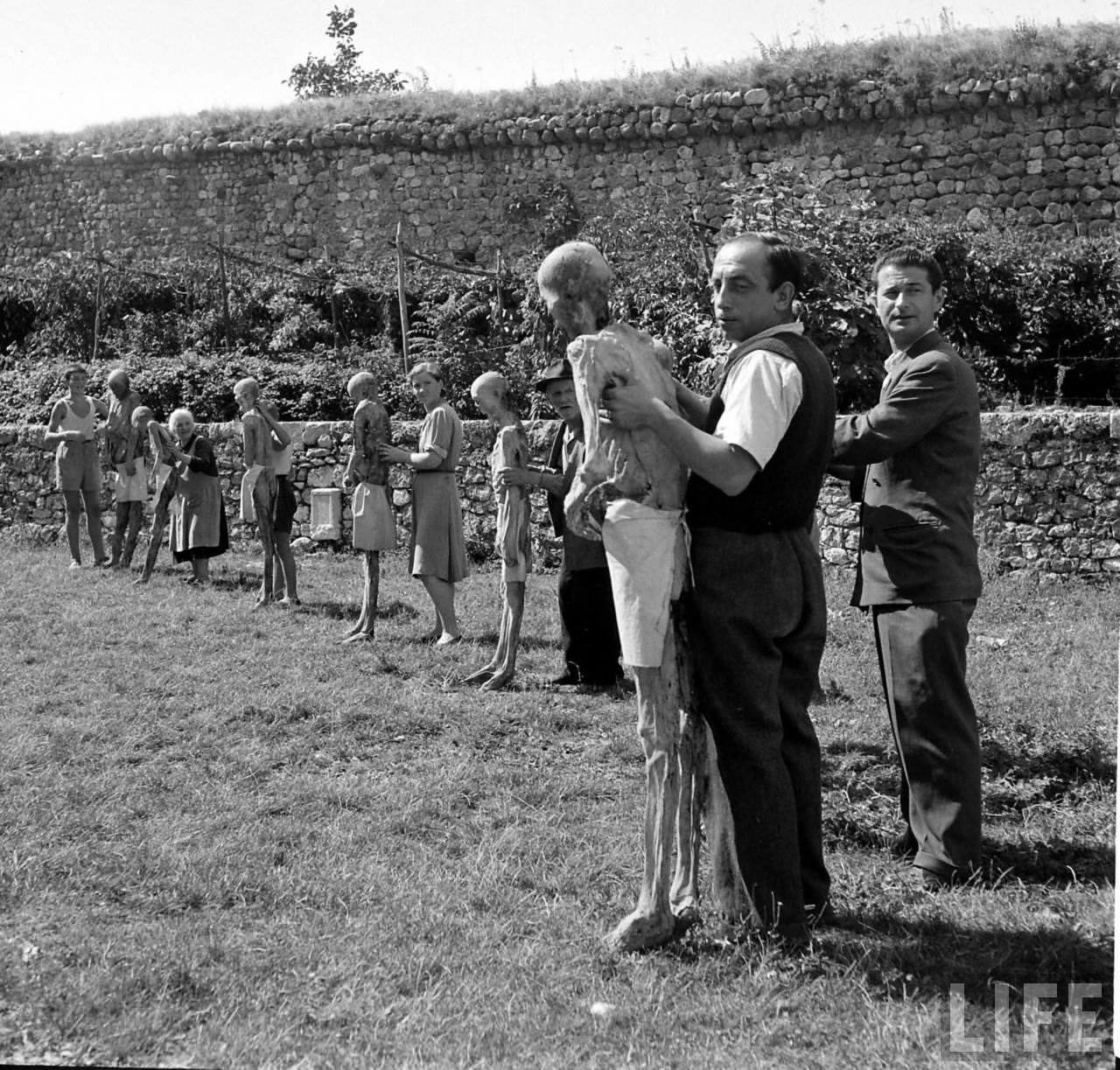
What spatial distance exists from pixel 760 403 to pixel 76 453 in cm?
979

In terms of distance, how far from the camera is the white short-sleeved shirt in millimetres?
3186

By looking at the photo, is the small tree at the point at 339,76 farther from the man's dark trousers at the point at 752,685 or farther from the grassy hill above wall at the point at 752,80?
the man's dark trousers at the point at 752,685

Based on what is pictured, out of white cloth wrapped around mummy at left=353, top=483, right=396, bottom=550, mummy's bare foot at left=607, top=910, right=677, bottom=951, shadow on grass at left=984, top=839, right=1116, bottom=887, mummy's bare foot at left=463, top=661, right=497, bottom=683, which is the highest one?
white cloth wrapped around mummy at left=353, top=483, right=396, bottom=550

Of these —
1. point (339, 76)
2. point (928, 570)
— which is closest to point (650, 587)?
point (928, 570)

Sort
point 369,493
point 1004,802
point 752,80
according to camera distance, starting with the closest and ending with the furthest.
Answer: point 1004,802 < point 369,493 < point 752,80

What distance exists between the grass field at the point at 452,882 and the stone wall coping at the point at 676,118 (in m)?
14.1

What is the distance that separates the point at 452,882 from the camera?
13.1ft

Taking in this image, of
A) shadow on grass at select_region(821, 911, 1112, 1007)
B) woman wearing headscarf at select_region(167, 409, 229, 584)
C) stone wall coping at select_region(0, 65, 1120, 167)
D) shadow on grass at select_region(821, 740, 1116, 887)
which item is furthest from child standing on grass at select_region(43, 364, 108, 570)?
stone wall coping at select_region(0, 65, 1120, 167)

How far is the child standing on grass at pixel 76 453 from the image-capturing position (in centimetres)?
1155

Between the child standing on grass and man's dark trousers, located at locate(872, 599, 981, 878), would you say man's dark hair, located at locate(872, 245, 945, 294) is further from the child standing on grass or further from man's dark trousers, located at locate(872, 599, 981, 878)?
the child standing on grass

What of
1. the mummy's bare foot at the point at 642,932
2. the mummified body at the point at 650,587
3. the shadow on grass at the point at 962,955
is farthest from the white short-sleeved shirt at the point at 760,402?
the shadow on grass at the point at 962,955

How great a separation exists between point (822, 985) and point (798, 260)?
1.92 meters

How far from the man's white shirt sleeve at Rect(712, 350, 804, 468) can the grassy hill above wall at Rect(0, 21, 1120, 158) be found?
17814 mm

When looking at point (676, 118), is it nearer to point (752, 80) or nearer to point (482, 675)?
point (752, 80)
